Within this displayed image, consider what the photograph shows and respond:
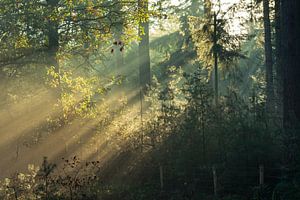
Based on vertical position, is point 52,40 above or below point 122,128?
above

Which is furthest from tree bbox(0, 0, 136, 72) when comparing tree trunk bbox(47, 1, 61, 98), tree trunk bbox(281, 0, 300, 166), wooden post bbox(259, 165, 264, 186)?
wooden post bbox(259, 165, 264, 186)

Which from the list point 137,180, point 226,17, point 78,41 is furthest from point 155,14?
point 226,17

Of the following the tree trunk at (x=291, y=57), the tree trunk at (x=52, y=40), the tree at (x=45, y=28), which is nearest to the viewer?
the tree trunk at (x=291, y=57)

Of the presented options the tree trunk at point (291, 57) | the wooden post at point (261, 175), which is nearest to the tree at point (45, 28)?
the tree trunk at point (291, 57)

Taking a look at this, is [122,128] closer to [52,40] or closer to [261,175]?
[52,40]

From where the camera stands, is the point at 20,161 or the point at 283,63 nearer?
the point at 283,63

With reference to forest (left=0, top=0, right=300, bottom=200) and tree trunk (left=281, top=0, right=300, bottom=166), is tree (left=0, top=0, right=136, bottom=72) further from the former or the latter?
tree trunk (left=281, top=0, right=300, bottom=166)

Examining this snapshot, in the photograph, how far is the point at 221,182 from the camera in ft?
35.2

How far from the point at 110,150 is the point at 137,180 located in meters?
2.19

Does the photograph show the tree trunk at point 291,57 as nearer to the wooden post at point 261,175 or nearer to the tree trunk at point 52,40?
the wooden post at point 261,175

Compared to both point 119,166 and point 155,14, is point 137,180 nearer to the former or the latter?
point 119,166

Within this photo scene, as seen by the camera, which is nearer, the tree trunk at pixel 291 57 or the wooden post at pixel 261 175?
the wooden post at pixel 261 175

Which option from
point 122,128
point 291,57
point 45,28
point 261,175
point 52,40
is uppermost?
point 45,28

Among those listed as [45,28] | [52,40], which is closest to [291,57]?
[45,28]
